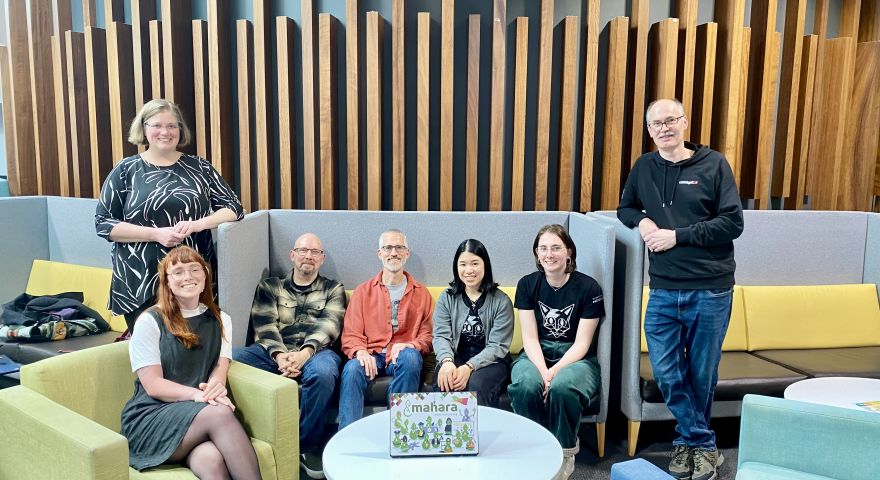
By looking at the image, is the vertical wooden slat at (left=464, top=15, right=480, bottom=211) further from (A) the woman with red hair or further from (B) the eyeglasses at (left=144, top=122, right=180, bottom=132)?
(A) the woman with red hair

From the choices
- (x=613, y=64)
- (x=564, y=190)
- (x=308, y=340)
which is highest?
(x=613, y=64)

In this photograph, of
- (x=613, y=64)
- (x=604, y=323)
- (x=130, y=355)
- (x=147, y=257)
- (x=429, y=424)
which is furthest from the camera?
(x=613, y=64)

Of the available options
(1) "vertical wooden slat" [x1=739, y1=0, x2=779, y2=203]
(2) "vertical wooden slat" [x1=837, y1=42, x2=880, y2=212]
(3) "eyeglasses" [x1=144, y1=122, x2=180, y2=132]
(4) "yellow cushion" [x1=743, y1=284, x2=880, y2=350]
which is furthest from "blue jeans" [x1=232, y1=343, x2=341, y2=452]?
(2) "vertical wooden slat" [x1=837, y1=42, x2=880, y2=212]

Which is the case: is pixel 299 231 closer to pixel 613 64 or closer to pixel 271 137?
pixel 271 137

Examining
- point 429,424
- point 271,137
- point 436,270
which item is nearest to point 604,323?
point 436,270

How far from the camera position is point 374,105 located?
3822 millimetres

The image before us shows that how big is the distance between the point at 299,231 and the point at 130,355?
1.37 metres

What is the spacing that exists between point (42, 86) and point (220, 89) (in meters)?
1.38

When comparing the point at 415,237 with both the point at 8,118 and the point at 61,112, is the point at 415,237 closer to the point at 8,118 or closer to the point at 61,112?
the point at 61,112

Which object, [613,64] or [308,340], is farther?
[613,64]

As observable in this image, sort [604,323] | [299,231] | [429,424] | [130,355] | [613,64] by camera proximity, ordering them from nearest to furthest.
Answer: [429,424]
[130,355]
[604,323]
[299,231]
[613,64]

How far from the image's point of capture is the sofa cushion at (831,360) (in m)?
3.23

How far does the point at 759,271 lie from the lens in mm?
3861

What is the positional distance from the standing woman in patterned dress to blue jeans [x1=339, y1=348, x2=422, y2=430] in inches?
33.6
